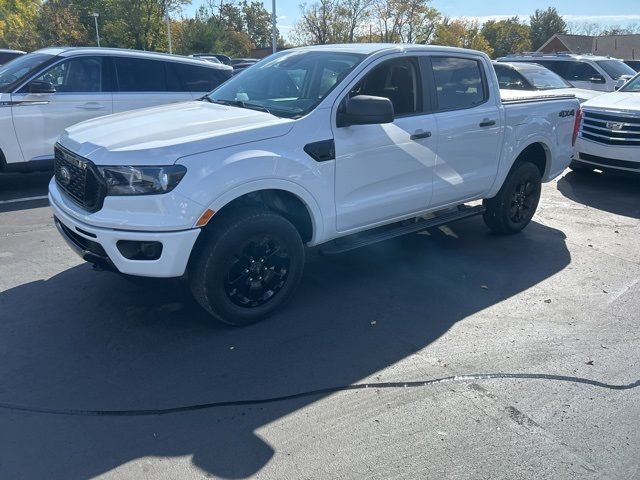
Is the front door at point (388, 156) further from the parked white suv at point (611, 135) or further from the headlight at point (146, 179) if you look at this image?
the parked white suv at point (611, 135)

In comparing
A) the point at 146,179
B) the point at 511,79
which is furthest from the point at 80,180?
the point at 511,79

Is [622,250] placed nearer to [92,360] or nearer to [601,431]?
[601,431]

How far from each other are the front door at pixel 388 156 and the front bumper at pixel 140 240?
1320 millimetres

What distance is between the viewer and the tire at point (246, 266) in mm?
3789

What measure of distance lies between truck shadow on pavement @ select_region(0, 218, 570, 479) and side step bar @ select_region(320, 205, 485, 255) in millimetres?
400

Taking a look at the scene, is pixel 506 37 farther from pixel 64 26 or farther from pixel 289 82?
pixel 289 82

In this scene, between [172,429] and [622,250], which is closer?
[172,429]

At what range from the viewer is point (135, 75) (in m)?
8.16

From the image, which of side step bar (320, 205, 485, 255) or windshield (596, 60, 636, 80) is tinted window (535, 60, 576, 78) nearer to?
windshield (596, 60, 636, 80)

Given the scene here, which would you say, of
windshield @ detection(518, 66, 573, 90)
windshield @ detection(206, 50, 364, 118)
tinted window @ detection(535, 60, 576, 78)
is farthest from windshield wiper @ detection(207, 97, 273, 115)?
tinted window @ detection(535, 60, 576, 78)

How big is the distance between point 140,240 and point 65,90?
201 inches

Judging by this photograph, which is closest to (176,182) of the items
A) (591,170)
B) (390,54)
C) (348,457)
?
(348,457)

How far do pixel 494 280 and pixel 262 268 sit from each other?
2.26 m

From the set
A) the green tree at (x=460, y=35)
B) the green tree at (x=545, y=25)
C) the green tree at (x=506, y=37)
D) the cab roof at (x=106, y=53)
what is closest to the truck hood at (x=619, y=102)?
the cab roof at (x=106, y=53)
